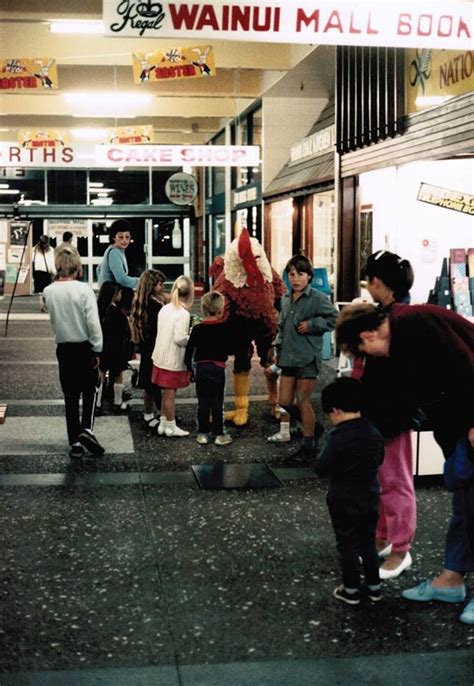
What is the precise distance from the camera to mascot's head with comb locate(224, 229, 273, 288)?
29.9ft

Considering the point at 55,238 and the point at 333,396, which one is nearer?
the point at 333,396

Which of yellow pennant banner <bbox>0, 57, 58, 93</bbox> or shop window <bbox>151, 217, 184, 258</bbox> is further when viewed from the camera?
shop window <bbox>151, 217, 184, 258</bbox>

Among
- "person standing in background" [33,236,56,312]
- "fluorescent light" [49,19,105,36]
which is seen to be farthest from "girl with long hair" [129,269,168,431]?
"person standing in background" [33,236,56,312]

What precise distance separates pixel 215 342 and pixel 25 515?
2.53 metres

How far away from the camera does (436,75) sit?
402 inches

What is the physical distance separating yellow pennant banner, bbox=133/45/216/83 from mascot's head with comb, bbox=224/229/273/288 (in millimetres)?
6954

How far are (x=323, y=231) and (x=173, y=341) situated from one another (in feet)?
27.1

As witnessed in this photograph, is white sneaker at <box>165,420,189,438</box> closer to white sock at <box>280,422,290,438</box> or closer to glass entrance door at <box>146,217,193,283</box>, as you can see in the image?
white sock at <box>280,422,290,438</box>

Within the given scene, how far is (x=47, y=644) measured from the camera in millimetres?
4277

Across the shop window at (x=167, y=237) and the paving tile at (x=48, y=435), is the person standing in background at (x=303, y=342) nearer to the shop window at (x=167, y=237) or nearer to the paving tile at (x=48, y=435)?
the paving tile at (x=48, y=435)

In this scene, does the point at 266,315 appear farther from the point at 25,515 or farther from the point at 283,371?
the point at 25,515

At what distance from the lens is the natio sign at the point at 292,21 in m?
7.14

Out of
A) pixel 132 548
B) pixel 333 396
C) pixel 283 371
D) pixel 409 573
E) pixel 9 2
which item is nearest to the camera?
pixel 333 396

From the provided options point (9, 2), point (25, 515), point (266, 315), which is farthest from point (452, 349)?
point (9, 2)
